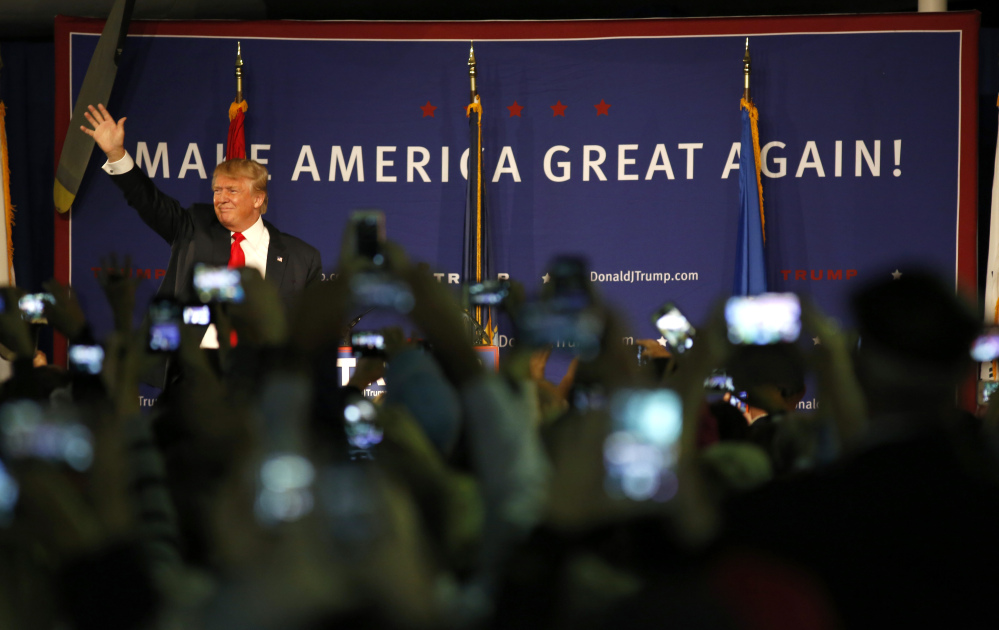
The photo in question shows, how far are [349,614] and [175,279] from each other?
2.54 m

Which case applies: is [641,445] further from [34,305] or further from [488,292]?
[34,305]

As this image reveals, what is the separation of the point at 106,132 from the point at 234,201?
1204mm

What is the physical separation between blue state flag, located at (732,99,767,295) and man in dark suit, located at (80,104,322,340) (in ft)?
6.40

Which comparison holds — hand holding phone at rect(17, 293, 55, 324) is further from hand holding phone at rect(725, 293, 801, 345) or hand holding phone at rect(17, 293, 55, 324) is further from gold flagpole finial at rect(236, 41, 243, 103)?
gold flagpole finial at rect(236, 41, 243, 103)

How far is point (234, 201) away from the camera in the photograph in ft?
8.91

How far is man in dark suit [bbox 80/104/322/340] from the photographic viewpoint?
2.71 metres

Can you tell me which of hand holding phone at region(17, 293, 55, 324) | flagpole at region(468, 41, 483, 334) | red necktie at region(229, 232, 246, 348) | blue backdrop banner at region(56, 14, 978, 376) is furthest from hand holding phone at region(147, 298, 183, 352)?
blue backdrop banner at region(56, 14, 978, 376)

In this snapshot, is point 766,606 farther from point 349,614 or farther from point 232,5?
point 232,5

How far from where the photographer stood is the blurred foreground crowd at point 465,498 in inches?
21.7

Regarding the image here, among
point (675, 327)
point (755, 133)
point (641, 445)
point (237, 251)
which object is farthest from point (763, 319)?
point (755, 133)

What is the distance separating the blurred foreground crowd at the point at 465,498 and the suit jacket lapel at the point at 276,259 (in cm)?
179

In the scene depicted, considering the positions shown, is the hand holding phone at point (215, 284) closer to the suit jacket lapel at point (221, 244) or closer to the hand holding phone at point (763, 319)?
the hand holding phone at point (763, 319)

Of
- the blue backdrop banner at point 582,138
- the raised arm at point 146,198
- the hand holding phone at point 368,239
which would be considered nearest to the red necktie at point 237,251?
the raised arm at point 146,198

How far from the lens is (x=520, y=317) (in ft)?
2.47
